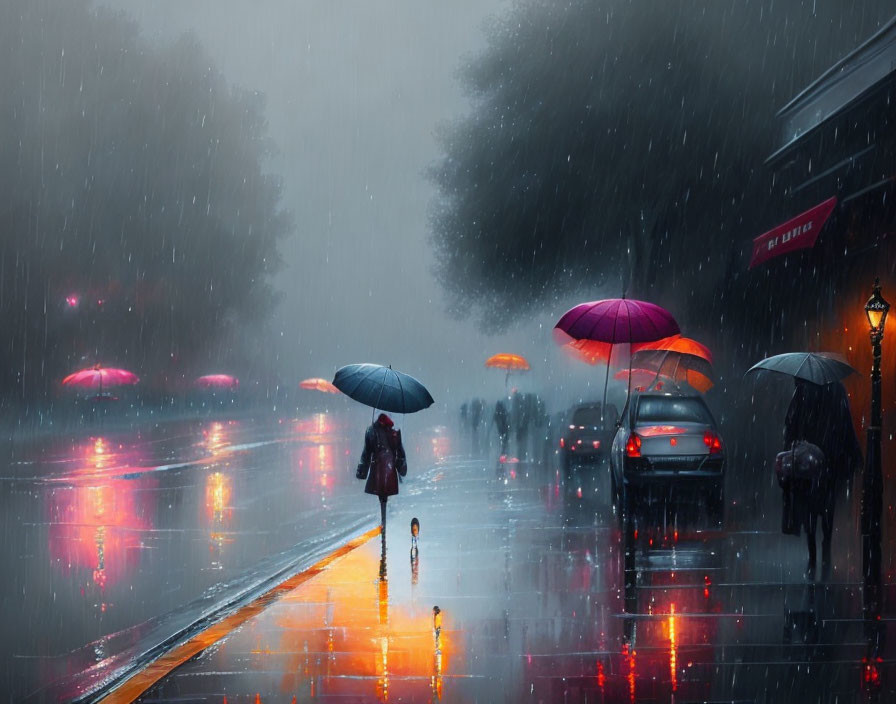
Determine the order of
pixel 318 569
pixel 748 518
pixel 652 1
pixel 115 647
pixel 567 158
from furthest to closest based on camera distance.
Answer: pixel 567 158 → pixel 652 1 → pixel 748 518 → pixel 318 569 → pixel 115 647

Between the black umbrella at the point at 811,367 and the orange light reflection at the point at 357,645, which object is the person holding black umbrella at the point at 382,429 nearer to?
the orange light reflection at the point at 357,645

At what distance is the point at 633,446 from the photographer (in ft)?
48.4

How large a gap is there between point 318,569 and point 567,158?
767 inches

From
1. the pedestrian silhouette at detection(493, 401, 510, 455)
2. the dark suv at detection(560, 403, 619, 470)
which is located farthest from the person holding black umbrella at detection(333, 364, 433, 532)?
the pedestrian silhouette at detection(493, 401, 510, 455)

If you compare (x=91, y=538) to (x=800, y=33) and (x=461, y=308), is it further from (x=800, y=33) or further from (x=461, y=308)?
(x=461, y=308)

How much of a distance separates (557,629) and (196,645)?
2.68 meters

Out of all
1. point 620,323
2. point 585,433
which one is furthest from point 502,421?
point 620,323

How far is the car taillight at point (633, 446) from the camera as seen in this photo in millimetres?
14711

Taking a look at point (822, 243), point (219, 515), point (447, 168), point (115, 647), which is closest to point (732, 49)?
point (822, 243)

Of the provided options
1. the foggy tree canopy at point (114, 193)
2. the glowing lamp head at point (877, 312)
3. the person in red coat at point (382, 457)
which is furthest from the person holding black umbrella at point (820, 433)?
the foggy tree canopy at point (114, 193)

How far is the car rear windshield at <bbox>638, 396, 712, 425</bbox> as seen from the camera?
15.1 metres

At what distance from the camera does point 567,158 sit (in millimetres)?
28453

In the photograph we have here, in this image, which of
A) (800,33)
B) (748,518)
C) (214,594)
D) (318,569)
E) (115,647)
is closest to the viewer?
(115,647)

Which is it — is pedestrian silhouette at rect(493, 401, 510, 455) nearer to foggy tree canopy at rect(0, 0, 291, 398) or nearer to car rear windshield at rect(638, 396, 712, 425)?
car rear windshield at rect(638, 396, 712, 425)
